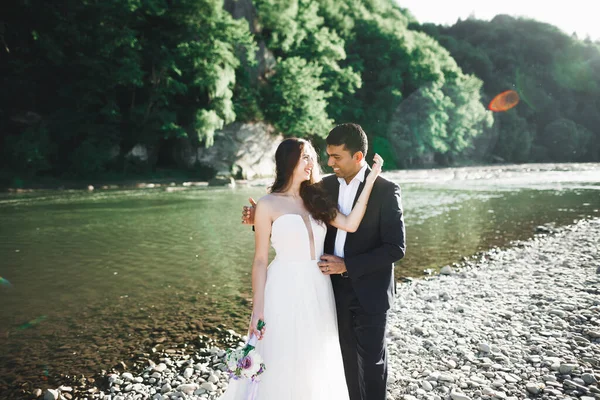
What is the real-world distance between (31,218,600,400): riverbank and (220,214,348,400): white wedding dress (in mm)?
1370

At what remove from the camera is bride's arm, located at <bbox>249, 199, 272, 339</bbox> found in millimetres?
3014

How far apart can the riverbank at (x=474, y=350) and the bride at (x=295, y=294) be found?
4.52 ft

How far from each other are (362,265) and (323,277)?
33cm

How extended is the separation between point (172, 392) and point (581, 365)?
14.0 feet

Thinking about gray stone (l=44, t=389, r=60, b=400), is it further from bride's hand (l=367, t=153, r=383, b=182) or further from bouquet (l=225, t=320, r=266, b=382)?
bride's hand (l=367, t=153, r=383, b=182)

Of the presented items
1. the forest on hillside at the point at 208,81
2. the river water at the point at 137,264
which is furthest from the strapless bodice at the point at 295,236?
the forest on hillside at the point at 208,81

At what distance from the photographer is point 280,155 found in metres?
3.18

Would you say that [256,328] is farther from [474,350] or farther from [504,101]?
[504,101]

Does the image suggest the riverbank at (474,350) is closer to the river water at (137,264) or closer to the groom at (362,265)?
the river water at (137,264)

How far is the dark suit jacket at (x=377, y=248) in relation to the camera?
3117mm

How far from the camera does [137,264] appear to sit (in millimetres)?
10297

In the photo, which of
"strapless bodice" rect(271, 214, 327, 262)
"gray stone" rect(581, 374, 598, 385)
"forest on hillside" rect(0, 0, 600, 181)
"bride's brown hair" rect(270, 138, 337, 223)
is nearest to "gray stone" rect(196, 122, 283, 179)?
"forest on hillside" rect(0, 0, 600, 181)

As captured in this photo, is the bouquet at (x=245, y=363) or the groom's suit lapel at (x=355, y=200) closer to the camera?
the bouquet at (x=245, y=363)

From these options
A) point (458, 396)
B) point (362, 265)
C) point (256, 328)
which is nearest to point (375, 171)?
point (362, 265)
